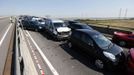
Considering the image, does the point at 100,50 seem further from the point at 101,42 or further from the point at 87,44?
the point at 87,44

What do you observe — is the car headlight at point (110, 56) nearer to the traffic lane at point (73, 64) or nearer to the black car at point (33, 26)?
the traffic lane at point (73, 64)

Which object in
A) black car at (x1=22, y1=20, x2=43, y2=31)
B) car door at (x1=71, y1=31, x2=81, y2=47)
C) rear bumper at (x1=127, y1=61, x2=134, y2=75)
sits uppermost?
car door at (x1=71, y1=31, x2=81, y2=47)

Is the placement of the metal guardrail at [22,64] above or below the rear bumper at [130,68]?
above

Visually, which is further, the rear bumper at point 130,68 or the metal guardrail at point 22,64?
the rear bumper at point 130,68

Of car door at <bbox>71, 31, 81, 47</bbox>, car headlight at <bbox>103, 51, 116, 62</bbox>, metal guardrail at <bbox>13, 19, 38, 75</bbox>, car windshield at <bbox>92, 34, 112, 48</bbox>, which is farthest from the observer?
car door at <bbox>71, 31, 81, 47</bbox>

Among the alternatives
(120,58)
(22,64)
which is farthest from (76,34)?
(22,64)

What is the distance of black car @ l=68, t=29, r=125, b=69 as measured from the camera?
29.5 ft

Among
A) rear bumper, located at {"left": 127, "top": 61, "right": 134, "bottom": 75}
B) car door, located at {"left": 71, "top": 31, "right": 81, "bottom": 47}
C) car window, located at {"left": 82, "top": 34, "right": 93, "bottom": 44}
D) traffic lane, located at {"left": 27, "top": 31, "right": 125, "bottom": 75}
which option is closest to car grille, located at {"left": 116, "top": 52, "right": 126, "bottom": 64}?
traffic lane, located at {"left": 27, "top": 31, "right": 125, "bottom": 75}

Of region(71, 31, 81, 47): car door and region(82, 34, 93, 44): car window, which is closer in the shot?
region(82, 34, 93, 44): car window

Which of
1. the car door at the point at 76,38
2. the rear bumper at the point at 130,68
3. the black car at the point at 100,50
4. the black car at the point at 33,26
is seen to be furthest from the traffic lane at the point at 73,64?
the black car at the point at 33,26

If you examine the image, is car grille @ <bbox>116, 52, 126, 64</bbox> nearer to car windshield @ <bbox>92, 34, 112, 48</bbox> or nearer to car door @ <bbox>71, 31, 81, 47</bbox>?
car windshield @ <bbox>92, 34, 112, 48</bbox>

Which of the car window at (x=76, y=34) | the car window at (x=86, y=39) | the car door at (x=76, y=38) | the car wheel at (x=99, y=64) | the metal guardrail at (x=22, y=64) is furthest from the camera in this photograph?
the car window at (x=76, y=34)

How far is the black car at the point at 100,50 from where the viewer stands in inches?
354

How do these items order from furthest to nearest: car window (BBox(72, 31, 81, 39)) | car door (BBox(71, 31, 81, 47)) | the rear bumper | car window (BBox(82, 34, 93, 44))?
car window (BBox(72, 31, 81, 39)) → car door (BBox(71, 31, 81, 47)) → car window (BBox(82, 34, 93, 44)) → the rear bumper
